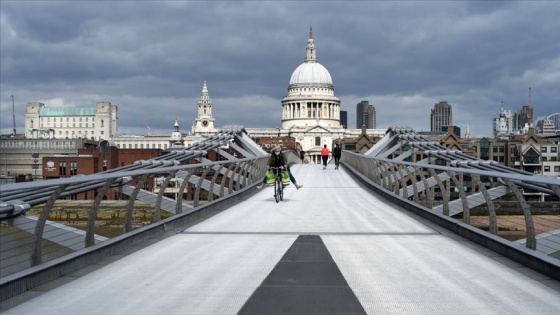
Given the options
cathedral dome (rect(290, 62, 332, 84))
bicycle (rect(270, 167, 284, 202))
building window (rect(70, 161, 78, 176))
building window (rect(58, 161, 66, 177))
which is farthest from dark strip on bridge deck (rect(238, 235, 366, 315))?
cathedral dome (rect(290, 62, 332, 84))

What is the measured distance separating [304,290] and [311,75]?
18935cm

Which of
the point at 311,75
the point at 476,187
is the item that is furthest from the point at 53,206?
the point at 311,75

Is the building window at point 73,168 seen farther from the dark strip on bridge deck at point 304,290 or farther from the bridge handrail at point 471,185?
the dark strip on bridge deck at point 304,290

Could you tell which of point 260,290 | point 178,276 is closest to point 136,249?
point 178,276

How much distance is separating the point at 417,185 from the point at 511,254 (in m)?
7.74

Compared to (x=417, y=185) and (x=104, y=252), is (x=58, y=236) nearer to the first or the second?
(x=104, y=252)

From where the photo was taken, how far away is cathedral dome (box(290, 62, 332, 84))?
19450 centimetres

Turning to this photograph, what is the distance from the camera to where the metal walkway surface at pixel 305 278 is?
6.74 metres

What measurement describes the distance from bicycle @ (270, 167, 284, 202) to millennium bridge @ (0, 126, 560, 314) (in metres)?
5.08

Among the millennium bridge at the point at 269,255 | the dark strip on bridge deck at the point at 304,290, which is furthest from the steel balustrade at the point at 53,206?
the dark strip on bridge deck at the point at 304,290

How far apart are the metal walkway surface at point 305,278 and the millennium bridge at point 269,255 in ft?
0.06

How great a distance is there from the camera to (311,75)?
195250 millimetres

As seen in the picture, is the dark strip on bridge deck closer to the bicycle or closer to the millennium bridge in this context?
the millennium bridge

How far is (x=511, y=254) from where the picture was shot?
9344 millimetres
